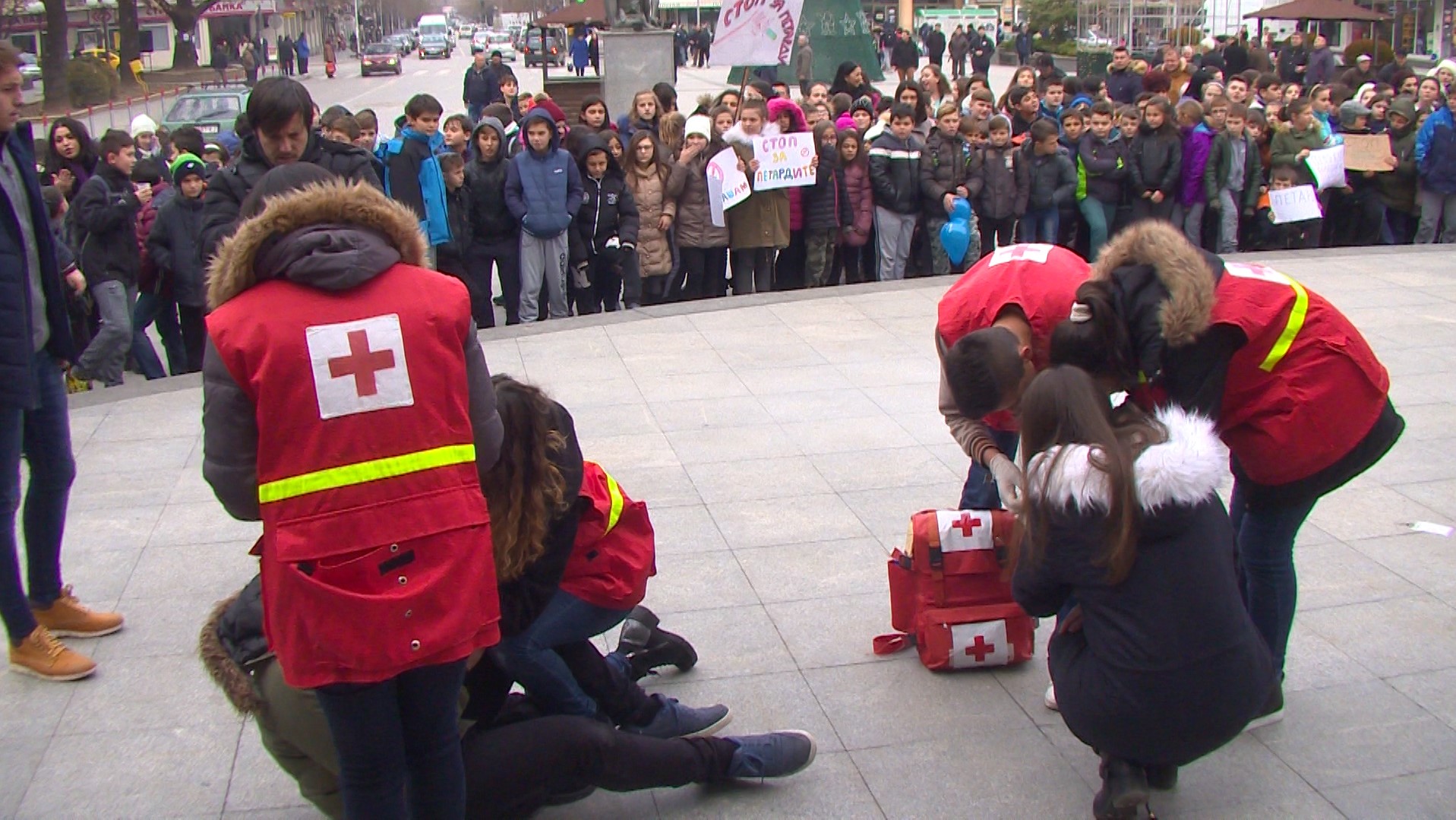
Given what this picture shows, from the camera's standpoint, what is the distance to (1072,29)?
46.3m

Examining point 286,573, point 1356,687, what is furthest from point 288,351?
point 1356,687

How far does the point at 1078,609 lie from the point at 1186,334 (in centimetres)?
69

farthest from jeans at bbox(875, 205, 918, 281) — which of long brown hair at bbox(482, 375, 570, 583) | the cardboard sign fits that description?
long brown hair at bbox(482, 375, 570, 583)

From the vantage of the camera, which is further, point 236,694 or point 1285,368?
point 1285,368

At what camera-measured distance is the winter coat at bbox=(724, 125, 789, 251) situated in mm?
9922

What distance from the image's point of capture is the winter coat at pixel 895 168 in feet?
33.2

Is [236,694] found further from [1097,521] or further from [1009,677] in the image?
[1009,677]

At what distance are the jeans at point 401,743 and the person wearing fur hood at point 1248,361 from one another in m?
1.63

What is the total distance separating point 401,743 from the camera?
2695 millimetres

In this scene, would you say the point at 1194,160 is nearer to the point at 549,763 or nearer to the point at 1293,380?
the point at 1293,380

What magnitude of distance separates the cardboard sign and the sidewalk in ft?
13.0

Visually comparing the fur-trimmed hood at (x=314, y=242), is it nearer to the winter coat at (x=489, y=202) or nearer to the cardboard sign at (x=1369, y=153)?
the winter coat at (x=489, y=202)

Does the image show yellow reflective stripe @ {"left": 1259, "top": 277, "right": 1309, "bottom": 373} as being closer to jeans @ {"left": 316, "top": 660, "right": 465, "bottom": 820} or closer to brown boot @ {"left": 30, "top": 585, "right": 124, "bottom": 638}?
jeans @ {"left": 316, "top": 660, "right": 465, "bottom": 820}

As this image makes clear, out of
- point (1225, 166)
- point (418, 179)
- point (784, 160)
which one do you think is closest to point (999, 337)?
point (418, 179)
